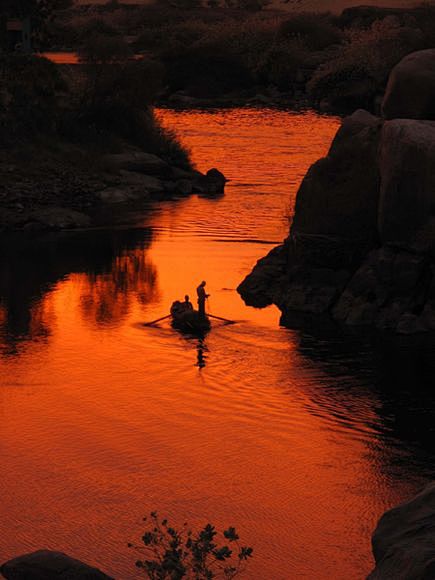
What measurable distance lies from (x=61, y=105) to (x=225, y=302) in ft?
90.2

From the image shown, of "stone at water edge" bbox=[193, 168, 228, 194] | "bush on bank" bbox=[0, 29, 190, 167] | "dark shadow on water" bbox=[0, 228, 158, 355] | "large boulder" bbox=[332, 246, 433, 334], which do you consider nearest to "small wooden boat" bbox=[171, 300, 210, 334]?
"dark shadow on water" bbox=[0, 228, 158, 355]

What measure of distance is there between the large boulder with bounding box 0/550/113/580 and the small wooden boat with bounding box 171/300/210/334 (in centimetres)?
1631

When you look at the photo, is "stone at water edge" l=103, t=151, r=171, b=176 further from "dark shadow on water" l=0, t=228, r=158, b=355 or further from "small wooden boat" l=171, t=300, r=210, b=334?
"small wooden boat" l=171, t=300, r=210, b=334

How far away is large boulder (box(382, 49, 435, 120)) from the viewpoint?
1447 inches

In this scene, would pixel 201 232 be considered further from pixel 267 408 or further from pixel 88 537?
pixel 88 537

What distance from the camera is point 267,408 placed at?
28109mm

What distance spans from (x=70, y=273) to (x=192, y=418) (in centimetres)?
1571

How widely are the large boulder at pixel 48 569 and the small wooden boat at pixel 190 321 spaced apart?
1631cm

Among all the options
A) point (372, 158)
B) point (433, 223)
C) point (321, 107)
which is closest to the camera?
point (433, 223)

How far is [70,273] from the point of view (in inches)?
1661

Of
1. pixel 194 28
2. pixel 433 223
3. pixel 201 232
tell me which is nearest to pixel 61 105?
pixel 201 232

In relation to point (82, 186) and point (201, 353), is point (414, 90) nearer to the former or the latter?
point (201, 353)

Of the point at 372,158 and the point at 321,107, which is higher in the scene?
the point at 372,158

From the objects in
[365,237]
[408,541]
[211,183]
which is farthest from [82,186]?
[408,541]
